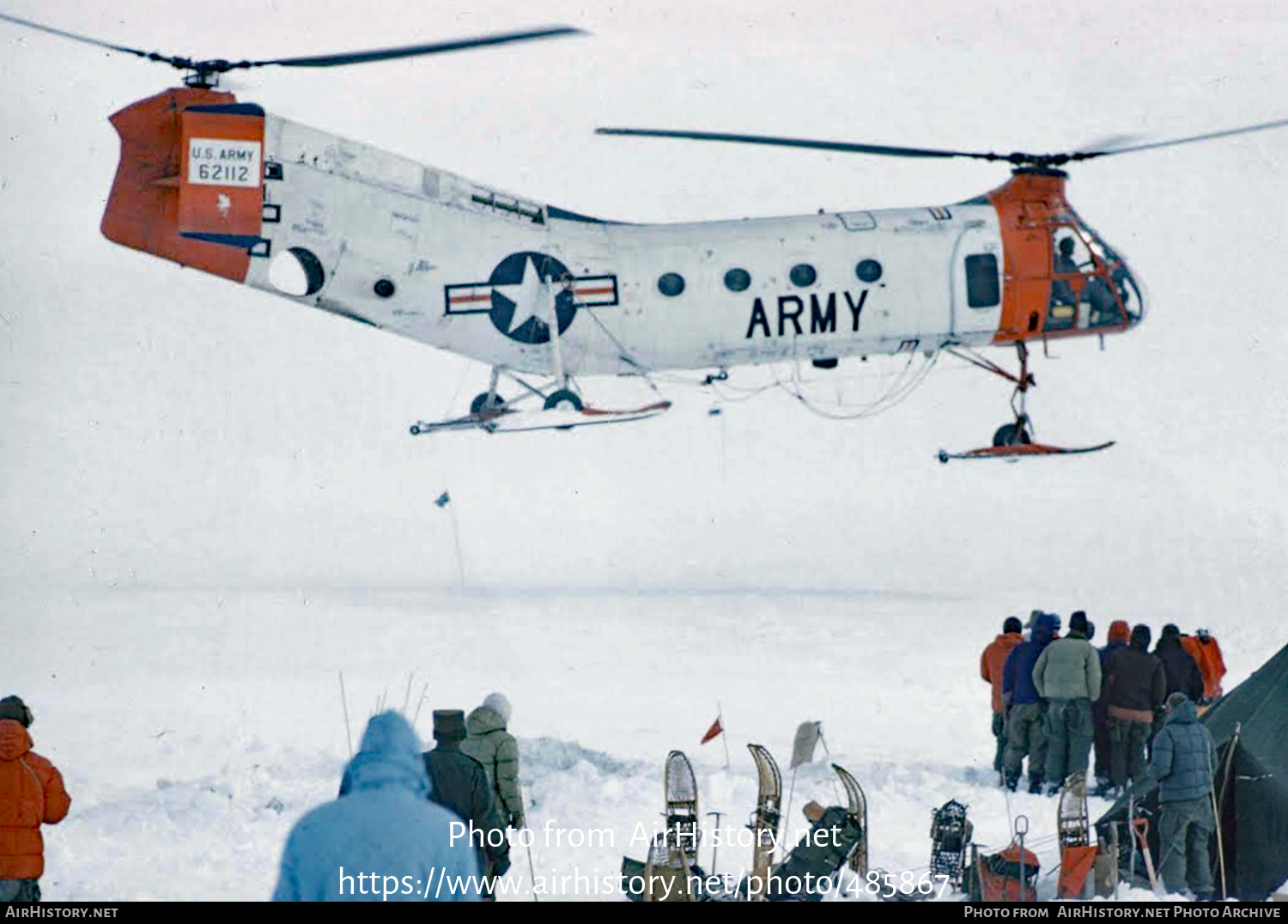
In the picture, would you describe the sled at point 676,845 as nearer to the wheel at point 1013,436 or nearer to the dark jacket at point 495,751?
the dark jacket at point 495,751

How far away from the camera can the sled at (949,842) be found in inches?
408

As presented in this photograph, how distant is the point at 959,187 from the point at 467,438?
6393mm

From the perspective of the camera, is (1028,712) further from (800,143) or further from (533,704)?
(533,704)

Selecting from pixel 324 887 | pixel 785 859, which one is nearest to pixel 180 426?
pixel 785 859

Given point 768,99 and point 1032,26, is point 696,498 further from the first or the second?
point 1032,26

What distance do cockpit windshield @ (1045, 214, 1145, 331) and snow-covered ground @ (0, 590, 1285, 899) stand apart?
10.3ft

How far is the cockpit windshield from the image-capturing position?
15398 millimetres

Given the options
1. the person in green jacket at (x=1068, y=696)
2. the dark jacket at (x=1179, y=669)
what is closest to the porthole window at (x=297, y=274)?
the person in green jacket at (x=1068, y=696)

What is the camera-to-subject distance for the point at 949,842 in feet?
34.3

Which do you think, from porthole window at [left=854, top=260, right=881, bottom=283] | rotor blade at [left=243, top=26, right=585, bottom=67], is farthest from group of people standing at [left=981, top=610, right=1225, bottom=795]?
rotor blade at [left=243, top=26, right=585, bottom=67]

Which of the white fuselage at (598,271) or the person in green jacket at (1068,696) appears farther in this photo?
the white fuselage at (598,271)

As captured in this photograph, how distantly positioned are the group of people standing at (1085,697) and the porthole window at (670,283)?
3560mm

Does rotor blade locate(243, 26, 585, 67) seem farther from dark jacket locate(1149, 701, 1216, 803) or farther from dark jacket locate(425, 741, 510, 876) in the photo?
dark jacket locate(425, 741, 510, 876)

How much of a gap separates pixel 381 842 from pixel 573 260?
32.3 feet
